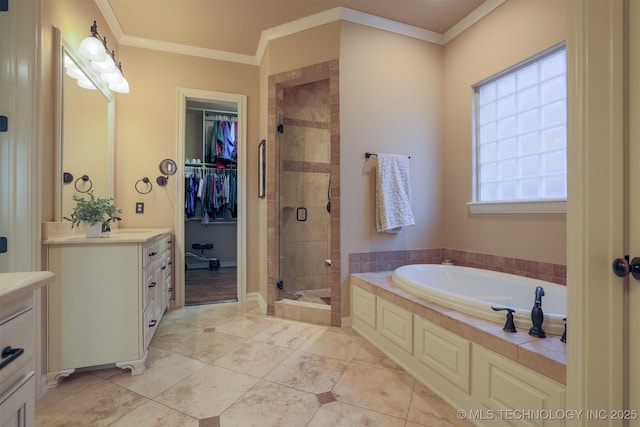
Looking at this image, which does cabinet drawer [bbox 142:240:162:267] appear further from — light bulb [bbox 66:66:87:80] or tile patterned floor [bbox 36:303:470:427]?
light bulb [bbox 66:66:87:80]

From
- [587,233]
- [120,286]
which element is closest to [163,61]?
[120,286]

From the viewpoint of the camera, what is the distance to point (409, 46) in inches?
112

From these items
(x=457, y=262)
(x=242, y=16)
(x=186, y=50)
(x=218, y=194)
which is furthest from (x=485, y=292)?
(x=218, y=194)

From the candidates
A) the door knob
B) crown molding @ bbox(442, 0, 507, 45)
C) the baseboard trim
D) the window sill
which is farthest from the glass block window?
the baseboard trim

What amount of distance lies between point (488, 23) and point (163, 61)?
3128mm

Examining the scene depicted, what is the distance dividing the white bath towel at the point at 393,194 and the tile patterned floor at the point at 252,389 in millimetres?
1042

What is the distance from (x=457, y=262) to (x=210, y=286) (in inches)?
124

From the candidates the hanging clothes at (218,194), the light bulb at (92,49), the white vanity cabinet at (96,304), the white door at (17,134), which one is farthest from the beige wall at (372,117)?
the hanging clothes at (218,194)

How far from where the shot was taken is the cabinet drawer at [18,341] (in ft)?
2.01

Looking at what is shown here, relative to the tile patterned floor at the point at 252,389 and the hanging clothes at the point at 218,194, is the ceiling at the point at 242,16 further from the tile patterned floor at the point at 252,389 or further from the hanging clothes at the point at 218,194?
the tile patterned floor at the point at 252,389

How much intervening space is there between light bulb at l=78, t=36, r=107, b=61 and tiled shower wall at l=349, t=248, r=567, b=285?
2.50 meters

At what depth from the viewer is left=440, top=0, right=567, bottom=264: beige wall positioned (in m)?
2.05

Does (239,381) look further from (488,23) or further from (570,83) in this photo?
(488,23)

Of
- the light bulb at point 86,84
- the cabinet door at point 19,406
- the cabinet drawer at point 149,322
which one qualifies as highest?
the light bulb at point 86,84
